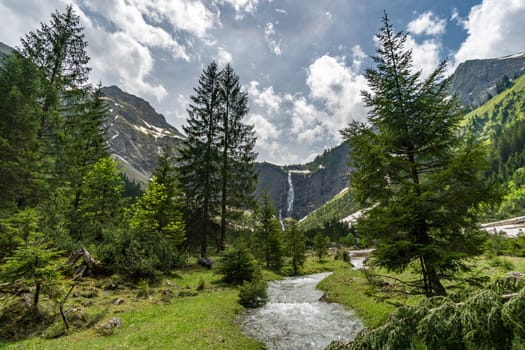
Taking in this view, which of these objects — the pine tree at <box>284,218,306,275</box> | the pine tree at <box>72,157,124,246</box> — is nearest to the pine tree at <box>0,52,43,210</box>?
the pine tree at <box>72,157,124,246</box>

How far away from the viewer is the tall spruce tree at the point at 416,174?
7582 millimetres

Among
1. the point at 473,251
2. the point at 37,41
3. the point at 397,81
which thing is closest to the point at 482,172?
the point at 473,251

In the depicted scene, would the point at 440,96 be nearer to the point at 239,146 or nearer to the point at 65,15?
the point at 239,146

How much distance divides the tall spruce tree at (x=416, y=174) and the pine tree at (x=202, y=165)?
20541 millimetres

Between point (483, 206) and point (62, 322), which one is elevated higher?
point (483, 206)

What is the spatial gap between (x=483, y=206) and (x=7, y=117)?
2645 centimetres

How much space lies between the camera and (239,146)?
30.4 m

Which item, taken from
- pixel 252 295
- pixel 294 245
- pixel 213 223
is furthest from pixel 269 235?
pixel 252 295

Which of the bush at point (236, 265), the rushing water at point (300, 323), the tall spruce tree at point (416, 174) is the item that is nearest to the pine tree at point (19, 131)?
the bush at point (236, 265)

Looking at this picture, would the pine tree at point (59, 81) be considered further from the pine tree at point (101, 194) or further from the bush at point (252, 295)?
the bush at point (252, 295)

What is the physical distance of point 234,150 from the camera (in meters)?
30.1

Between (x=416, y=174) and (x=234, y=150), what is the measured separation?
23232 millimetres

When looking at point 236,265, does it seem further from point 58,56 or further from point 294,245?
point 58,56

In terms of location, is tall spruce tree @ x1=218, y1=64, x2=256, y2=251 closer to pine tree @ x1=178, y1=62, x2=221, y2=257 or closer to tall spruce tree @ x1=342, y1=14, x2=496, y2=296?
pine tree @ x1=178, y1=62, x2=221, y2=257
